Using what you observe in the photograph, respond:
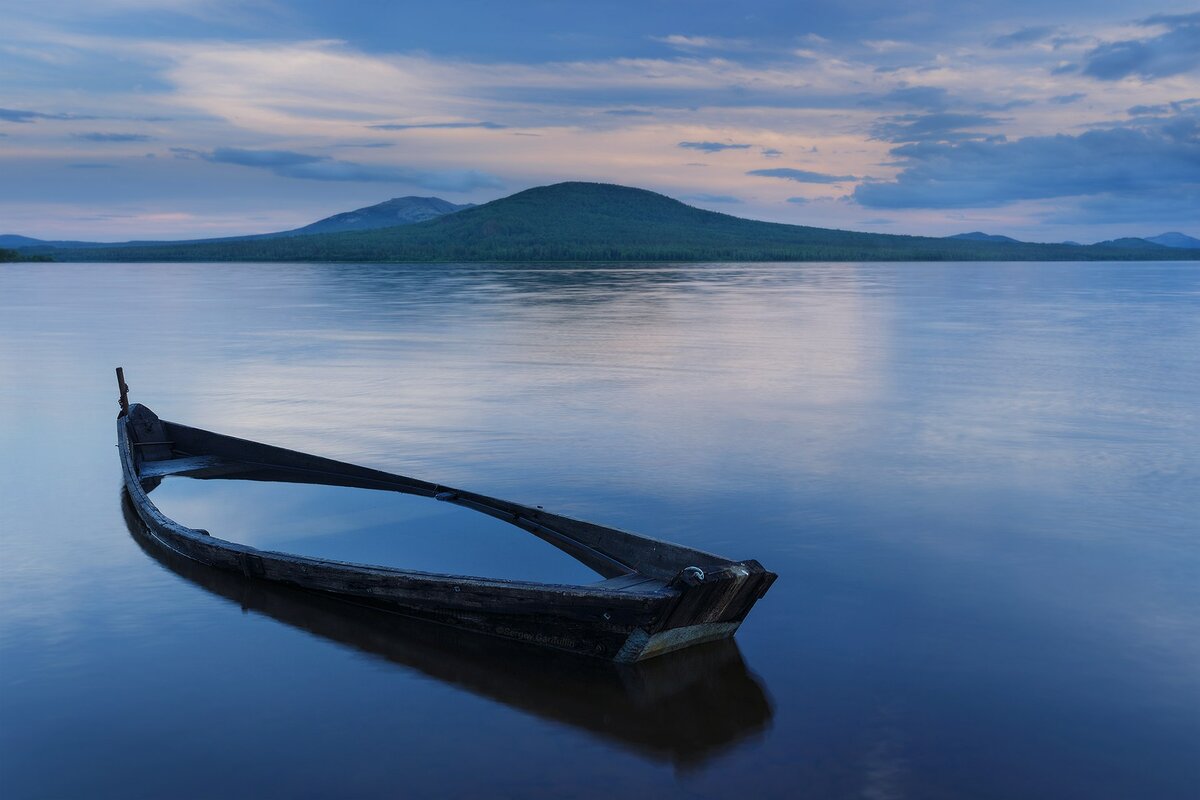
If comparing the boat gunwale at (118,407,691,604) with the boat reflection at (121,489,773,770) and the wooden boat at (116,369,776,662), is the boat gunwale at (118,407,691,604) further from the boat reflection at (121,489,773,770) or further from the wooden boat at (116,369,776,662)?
the boat reflection at (121,489,773,770)

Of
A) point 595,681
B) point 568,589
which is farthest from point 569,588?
point 595,681

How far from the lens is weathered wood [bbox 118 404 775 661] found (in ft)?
24.5

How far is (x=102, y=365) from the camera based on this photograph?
2714 centimetres

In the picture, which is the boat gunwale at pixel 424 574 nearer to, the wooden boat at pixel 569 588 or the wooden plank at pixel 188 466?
the wooden boat at pixel 569 588

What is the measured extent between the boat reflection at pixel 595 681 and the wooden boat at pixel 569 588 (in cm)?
11

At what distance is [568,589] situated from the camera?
7.57 metres

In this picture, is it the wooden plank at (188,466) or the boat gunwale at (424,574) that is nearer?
the boat gunwale at (424,574)

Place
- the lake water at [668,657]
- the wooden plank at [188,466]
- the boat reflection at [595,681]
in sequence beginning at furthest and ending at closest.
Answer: the wooden plank at [188,466] → the boat reflection at [595,681] → the lake water at [668,657]

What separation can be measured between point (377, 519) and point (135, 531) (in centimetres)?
265

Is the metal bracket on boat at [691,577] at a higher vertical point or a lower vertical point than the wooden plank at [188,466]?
higher

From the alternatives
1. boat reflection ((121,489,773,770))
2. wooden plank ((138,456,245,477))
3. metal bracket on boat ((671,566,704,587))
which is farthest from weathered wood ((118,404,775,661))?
wooden plank ((138,456,245,477))

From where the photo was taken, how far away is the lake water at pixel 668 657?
21.6 feet

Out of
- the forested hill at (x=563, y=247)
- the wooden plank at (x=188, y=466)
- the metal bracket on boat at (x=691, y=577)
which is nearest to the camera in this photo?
the metal bracket on boat at (x=691, y=577)

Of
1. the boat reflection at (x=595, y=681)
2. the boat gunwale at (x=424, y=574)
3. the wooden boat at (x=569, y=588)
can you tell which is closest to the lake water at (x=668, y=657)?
the boat reflection at (x=595, y=681)
